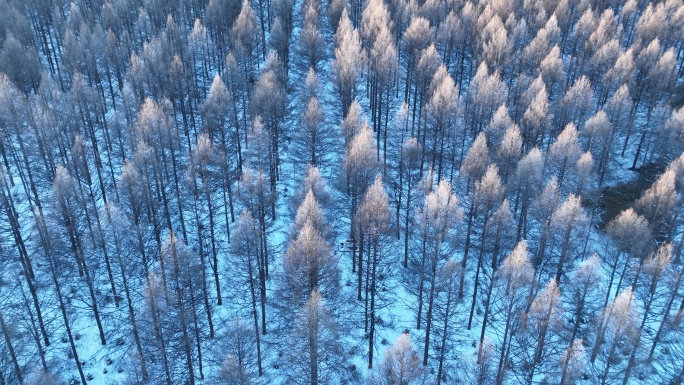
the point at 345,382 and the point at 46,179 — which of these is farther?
the point at 46,179

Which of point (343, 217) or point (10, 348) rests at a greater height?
point (343, 217)

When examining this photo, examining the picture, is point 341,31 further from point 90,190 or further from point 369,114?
point 90,190

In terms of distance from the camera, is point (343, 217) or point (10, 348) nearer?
point (10, 348)

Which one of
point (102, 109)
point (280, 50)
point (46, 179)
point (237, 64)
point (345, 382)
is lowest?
point (345, 382)

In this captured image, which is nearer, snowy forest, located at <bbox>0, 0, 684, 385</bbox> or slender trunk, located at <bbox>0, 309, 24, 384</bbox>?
slender trunk, located at <bbox>0, 309, 24, 384</bbox>

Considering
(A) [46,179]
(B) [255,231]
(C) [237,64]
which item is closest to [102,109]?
(A) [46,179]

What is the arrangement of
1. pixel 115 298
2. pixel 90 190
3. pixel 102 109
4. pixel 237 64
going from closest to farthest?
pixel 115 298
pixel 90 190
pixel 102 109
pixel 237 64

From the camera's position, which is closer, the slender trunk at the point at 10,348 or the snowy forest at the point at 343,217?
the slender trunk at the point at 10,348

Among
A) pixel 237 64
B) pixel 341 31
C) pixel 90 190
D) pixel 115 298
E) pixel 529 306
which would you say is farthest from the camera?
pixel 341 31
